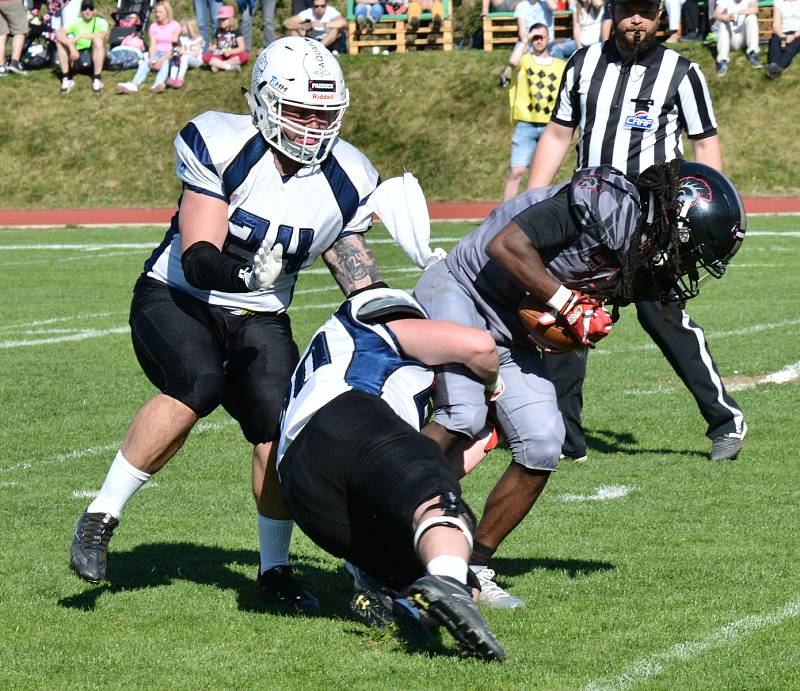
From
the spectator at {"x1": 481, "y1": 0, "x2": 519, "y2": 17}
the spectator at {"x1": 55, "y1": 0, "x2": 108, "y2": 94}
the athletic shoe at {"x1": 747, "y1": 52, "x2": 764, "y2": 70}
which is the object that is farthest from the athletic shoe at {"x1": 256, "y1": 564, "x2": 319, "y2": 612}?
the spectator at {"x1": 55, "y1": 0, "x2": 108, "y2": 94}

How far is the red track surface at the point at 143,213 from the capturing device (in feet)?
62.0

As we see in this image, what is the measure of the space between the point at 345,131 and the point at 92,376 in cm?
1545

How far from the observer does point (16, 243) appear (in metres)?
16.7

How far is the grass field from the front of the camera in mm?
3590

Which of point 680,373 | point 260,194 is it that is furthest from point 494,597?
point 680,373

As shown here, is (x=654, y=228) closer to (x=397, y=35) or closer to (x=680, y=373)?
(x=680, y=373)

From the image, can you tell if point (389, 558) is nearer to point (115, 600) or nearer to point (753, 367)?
point (115, 600)

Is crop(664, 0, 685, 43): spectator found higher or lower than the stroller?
higher

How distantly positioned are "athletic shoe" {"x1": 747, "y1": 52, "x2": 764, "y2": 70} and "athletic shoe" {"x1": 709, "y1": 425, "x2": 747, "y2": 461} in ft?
53.1

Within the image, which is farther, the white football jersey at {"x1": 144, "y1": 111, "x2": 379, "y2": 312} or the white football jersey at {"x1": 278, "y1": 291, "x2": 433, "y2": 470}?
the white football jersey at {"x1": 144, "y1": 111, "x2": 379, "y2": 312}

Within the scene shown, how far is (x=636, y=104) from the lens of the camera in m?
6.16

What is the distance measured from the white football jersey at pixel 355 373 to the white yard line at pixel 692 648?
862mm

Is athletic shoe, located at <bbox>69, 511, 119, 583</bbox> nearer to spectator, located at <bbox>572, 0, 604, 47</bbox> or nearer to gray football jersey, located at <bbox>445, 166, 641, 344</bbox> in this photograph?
gray football jersey, located at <bbox>445, 166, 641, 344</bbox>

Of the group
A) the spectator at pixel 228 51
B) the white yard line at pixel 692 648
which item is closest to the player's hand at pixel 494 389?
the white yard line at pixel 692 648
